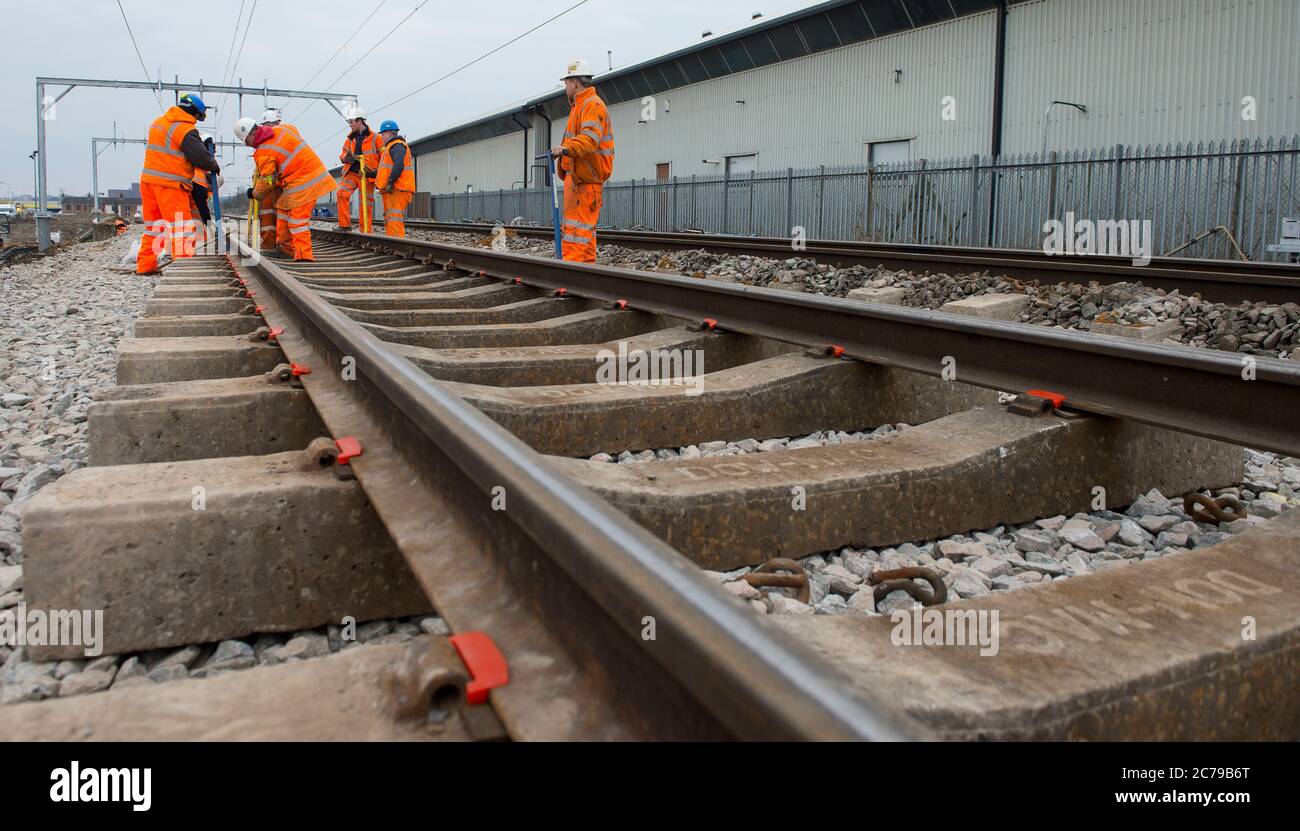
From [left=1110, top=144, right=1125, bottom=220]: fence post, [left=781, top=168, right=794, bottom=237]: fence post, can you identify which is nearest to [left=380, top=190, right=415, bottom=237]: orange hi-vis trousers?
[left=781, top=168, right=794, bottom=237]: fence post

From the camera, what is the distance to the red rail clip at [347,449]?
2473 mm

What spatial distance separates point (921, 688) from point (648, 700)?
475 mm

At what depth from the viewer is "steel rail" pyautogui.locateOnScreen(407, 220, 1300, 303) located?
279 inches

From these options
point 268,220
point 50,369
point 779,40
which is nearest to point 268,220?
point 268,220

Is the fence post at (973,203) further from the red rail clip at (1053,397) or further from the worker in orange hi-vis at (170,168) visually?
the red rail clip at (1053,397)

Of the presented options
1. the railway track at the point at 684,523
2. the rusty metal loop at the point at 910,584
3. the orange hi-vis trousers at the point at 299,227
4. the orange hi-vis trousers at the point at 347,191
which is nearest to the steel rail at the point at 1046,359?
the railway track at the point at 684,523

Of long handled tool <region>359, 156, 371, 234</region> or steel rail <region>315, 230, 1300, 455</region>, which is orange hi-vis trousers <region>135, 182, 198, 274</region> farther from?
steel rail <region>315, 230, 1300, 455</region>

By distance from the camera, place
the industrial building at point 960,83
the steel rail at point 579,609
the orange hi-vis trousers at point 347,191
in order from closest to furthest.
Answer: the steel rail at point 579,609
the industrial building at point 960,83
the orange hi-vis trousers at point 347,191

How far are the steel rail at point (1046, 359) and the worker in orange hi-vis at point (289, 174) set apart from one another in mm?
7360

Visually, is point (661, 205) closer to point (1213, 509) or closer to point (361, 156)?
point (361, 156)

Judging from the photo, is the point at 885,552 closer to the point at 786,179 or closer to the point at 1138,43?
the point at 1138,43

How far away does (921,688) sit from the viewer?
1537 mm

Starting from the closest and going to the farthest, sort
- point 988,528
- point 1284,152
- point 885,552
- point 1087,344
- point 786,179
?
point 885,552, point 988,528, point 1087,344, point 1284,152, point 786,179
